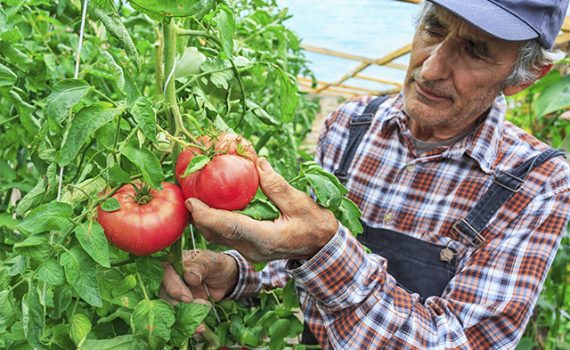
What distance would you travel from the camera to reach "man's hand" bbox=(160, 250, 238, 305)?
0.83 meters

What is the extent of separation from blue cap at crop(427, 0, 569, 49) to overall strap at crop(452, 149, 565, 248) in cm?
25

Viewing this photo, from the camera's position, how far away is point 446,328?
3.27 ft

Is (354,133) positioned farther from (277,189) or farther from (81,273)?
(81,273)

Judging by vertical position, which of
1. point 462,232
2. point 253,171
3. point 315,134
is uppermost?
point 253,171

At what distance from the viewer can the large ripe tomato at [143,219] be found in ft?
2.13

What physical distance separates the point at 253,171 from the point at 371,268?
0.37m

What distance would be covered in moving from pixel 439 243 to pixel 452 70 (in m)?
0.35

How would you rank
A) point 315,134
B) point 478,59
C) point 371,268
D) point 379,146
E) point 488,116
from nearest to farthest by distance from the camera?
point 371,268
point 478,59
point 488,116
point 379,146
point 315,134

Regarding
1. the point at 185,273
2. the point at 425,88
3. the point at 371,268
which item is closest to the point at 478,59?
the point at 425,88

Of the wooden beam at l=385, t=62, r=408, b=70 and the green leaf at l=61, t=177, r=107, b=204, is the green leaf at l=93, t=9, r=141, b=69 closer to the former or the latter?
the green leaf at l=61, t=177, r=107, b=204

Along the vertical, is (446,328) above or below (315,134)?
above

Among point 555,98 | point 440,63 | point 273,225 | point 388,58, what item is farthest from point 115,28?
point 388,58

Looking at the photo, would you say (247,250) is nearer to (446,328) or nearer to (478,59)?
(446,328)

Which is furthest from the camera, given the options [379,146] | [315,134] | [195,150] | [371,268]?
[315,134]
